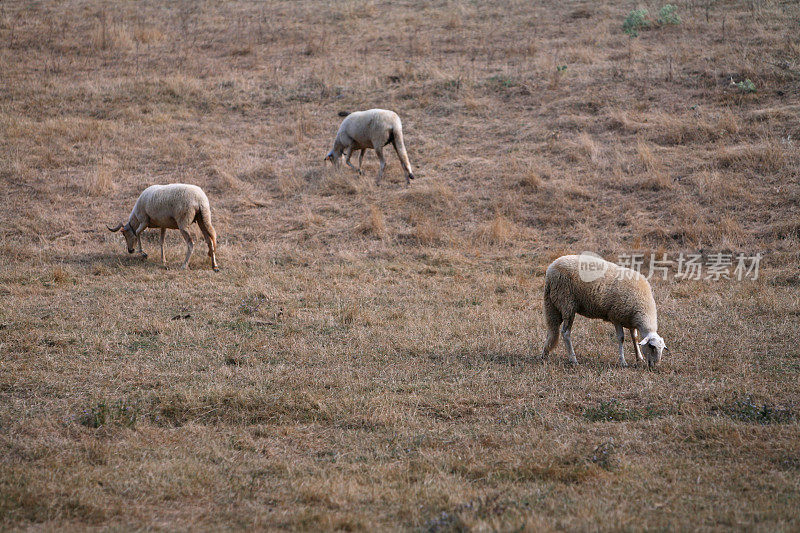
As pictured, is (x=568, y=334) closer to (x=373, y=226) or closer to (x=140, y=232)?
(x=373, y=226)

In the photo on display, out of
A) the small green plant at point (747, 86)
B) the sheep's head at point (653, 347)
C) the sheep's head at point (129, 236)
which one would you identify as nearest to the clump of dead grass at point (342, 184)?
the sheep's head at point (129, 236)

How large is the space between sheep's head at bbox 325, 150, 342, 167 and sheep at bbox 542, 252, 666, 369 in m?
10.2

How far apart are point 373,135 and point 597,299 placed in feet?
32.2

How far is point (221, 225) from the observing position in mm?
14961

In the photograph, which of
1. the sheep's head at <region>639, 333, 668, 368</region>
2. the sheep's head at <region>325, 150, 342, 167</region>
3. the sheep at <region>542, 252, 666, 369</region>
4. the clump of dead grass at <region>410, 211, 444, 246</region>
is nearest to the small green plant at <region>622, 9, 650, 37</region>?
the sheep's head at <region>325, 150, 342, 167</region>

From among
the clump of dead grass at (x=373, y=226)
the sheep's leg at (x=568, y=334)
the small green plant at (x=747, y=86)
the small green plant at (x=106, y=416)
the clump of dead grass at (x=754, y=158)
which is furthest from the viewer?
the small green plant at (x=747, y=86)

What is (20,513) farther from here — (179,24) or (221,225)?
(179,24)

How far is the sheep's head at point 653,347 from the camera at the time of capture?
7.76 m

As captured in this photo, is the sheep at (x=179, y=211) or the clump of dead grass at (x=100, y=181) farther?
the clump of dead grass at (x=100, y=181)

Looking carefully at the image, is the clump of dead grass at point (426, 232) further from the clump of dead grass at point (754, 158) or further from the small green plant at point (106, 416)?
the small green plant at point (106, 416)

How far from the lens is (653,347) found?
7836mm

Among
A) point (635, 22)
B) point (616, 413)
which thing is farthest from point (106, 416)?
point (635, 22)

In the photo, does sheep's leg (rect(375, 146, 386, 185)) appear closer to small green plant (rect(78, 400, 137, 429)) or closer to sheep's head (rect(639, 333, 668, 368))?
sheep's head (rect(639, 333, 668, 368))

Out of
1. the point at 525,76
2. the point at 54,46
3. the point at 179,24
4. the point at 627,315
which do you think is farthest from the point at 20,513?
the point at 179,24
